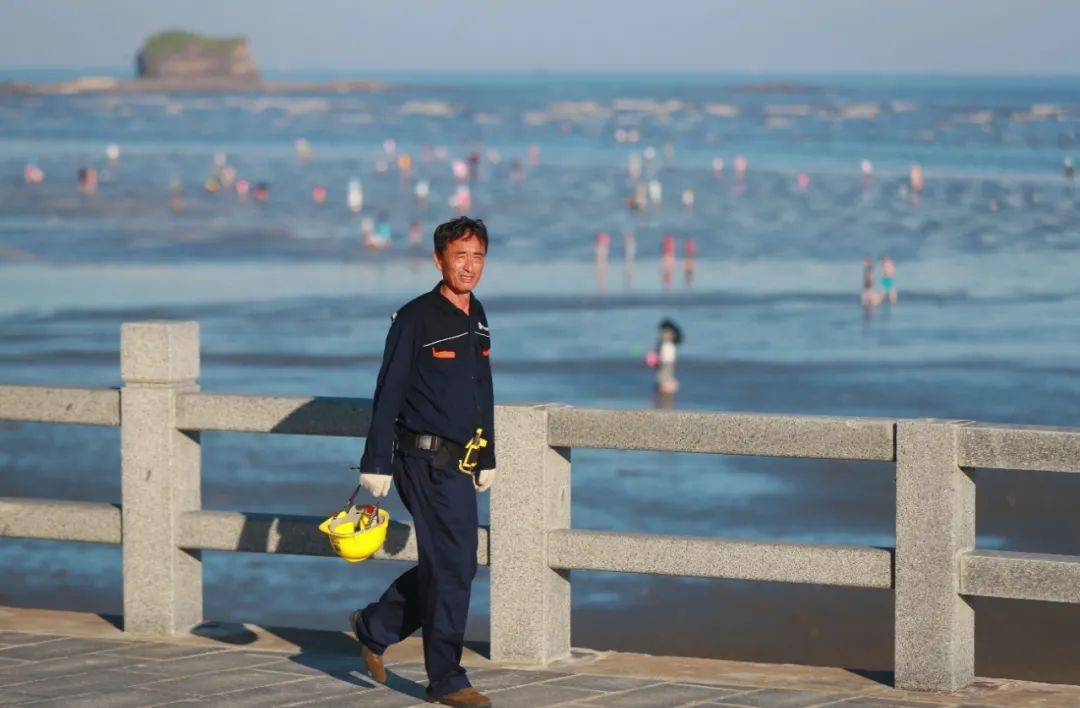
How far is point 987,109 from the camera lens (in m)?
169

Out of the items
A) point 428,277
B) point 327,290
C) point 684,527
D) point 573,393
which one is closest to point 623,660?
point 684,527

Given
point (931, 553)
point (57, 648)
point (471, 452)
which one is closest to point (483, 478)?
point (471, 452)

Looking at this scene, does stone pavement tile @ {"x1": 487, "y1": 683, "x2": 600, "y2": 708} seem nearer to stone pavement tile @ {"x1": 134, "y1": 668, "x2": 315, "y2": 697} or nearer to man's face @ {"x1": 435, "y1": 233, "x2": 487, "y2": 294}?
stone pavement tile @ {"x1": 134, "y1": 668, "x2": 315, "y2": 697}

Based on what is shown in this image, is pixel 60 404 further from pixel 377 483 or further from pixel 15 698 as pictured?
pixel 377 483

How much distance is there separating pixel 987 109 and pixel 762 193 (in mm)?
109195

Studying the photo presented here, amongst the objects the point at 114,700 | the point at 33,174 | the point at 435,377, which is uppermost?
the point at 33,174

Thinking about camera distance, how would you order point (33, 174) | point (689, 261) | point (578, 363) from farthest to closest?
point (33, 174), point (689, 261), point (578, 363)

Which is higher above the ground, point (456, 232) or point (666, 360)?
point (456, 232)

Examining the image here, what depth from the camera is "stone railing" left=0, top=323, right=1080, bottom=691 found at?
7848 millimetres

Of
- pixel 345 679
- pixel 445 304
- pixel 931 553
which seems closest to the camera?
pixel 445 304

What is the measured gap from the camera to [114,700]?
7809mm

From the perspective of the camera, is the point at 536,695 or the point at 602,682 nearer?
the point at 536,695

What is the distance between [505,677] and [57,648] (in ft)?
6.71

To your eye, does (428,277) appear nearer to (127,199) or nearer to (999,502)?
(999,502)
